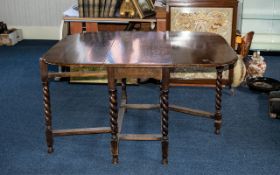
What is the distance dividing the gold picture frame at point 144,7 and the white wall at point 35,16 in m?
1.86

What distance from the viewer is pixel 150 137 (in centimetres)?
279

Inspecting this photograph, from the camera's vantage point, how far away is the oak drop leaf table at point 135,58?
99.4 inches

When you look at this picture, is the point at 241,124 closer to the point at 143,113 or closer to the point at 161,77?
the point at 143,113

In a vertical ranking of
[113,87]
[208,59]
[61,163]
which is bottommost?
[61,163]

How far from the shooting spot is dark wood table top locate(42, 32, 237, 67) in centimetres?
252

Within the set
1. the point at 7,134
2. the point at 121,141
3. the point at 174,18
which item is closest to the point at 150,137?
the point at 121,141

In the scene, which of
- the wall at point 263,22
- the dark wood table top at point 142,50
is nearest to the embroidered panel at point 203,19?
the dark wood table top at point 142,50

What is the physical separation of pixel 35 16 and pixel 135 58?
12.0 ft

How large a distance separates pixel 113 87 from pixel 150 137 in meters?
0.44

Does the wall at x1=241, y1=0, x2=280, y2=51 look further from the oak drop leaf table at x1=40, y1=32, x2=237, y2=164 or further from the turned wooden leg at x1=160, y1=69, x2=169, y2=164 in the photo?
the turned wooden leg at x1=160, y1=69, x2=169, y2=164

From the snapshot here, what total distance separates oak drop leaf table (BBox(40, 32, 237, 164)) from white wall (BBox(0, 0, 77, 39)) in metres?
2.75

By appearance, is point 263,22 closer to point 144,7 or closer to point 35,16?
point 144,7

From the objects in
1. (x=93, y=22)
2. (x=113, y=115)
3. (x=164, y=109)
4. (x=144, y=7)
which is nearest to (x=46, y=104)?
(x=113, y=115)

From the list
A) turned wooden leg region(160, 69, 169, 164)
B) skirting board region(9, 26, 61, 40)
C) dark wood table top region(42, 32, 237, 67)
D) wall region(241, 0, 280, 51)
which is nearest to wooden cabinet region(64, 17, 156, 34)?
dark wood table top region(42, 32, 237, 67)
